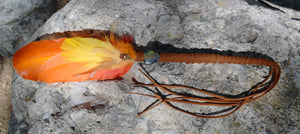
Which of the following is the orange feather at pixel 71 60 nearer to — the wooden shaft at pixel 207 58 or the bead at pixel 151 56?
the bead at pixel 151 56

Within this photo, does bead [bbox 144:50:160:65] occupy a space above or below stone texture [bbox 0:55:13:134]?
above

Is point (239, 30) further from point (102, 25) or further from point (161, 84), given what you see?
point (102, 25)

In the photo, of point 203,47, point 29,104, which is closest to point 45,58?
point 29,104

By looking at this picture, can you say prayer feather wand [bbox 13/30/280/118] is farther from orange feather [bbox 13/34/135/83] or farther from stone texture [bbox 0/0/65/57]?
stone texture [bbox 0/0/65/57]

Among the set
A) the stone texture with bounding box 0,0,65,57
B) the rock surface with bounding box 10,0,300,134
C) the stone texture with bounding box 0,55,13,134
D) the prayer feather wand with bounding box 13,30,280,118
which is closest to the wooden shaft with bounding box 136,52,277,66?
the prayer feather wand with bounding box 13,30,280,118

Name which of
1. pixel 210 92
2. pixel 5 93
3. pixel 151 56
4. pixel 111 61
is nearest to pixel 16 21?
pixel 5 93

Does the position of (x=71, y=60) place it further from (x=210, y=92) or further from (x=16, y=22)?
(x=16, y=22)
